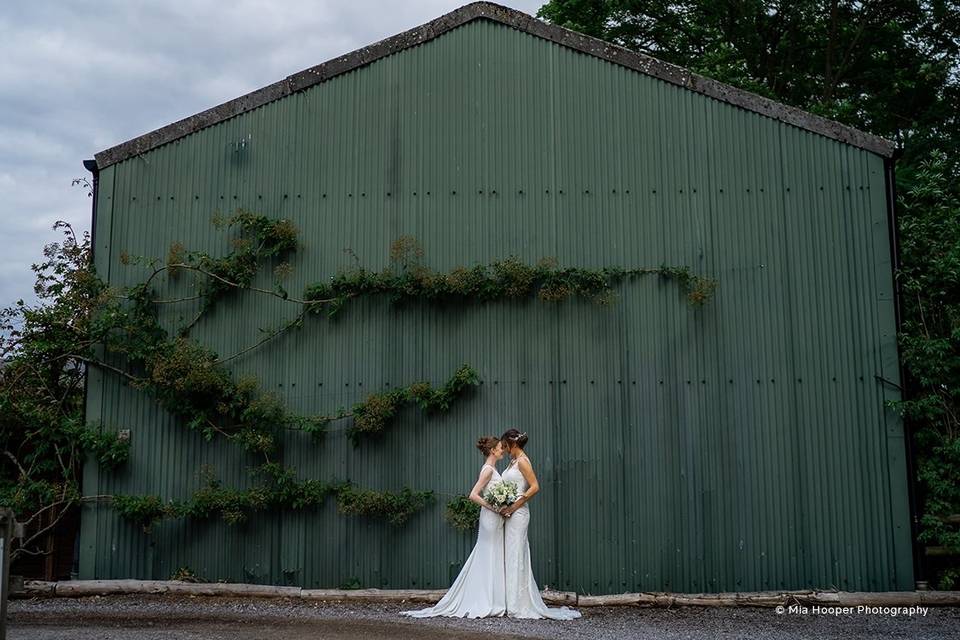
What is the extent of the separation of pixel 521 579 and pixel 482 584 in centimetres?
45

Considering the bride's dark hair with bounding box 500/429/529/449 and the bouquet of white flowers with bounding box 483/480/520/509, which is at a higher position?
the bride's dark hair with bounding box 500/429/529/449

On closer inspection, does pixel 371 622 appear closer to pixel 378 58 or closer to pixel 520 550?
pixel 520 550

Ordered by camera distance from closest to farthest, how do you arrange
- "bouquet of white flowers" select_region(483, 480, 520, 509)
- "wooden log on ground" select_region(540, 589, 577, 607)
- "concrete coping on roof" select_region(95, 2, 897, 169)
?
"bouquet of white flowers" select_region(483, 480, 520, 509) → "wooden log on ground" select_region(540, 589, 577, 607) → "concrete coping on roof" select_region(95, 2, 897, 169)

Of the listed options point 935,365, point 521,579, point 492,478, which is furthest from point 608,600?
point 935,365

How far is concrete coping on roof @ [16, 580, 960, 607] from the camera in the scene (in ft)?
34.1

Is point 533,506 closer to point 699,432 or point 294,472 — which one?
point 699,432

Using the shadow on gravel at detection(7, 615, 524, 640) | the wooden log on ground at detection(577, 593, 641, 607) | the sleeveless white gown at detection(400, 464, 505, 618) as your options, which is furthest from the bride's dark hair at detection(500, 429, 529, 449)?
the shadow on gravel at detection(7, 615, 524, 640)

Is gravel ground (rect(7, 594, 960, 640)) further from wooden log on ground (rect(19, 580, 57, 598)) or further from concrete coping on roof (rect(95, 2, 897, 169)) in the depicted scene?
concrete coping on roof (rect(95, 2, 897, 169))

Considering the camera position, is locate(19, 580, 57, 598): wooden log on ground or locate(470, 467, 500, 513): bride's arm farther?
locate(19, 580, 57, 598): wooden log on ground

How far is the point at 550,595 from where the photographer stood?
34.6ft

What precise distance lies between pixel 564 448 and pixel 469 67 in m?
5.29

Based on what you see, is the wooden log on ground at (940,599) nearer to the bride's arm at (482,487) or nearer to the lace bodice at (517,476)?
the lace bodice at (517,476)

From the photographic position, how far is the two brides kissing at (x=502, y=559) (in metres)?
9.86

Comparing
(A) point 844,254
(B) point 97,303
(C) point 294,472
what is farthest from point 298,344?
(A) point 844,254
